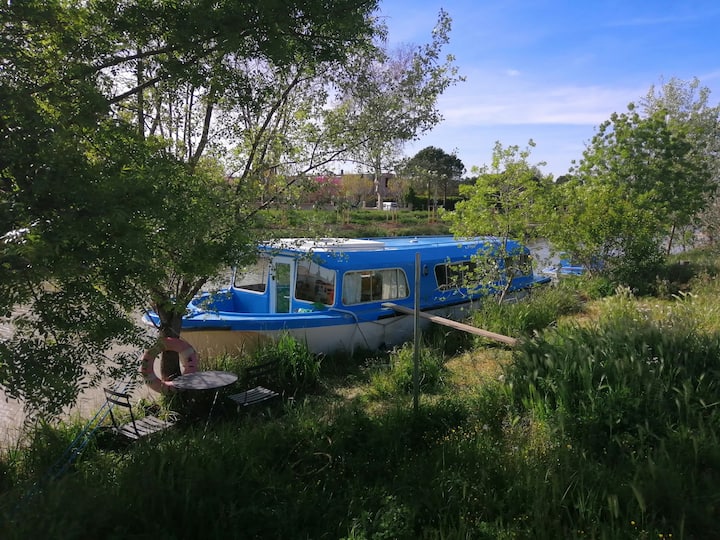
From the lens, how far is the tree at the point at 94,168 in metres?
2.76

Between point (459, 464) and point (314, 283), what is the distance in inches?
213

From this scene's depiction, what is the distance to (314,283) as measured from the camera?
8859 mm

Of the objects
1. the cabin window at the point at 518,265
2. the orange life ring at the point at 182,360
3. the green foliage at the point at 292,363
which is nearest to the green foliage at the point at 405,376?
the green foliage at the point at 292,363

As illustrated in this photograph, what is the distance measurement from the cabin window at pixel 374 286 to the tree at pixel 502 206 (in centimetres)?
158

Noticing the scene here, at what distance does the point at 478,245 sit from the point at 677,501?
831cm

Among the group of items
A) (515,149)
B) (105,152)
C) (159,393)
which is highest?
(515,149)

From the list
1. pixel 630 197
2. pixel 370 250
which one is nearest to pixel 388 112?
pixel 370 250

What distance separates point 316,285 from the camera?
8.85 meters

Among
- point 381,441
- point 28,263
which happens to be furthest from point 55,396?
point 381,441

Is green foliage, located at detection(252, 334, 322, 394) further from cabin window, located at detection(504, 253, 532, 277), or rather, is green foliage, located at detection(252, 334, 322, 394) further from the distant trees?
the distant trees

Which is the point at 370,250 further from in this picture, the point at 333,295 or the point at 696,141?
the point at 696,141

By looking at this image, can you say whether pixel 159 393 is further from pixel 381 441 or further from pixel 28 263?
pixel 28 263

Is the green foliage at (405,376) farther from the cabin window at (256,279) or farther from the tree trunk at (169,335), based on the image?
the cabin window at (256,279)

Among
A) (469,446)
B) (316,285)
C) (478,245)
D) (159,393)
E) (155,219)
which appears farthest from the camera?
(478,245)
